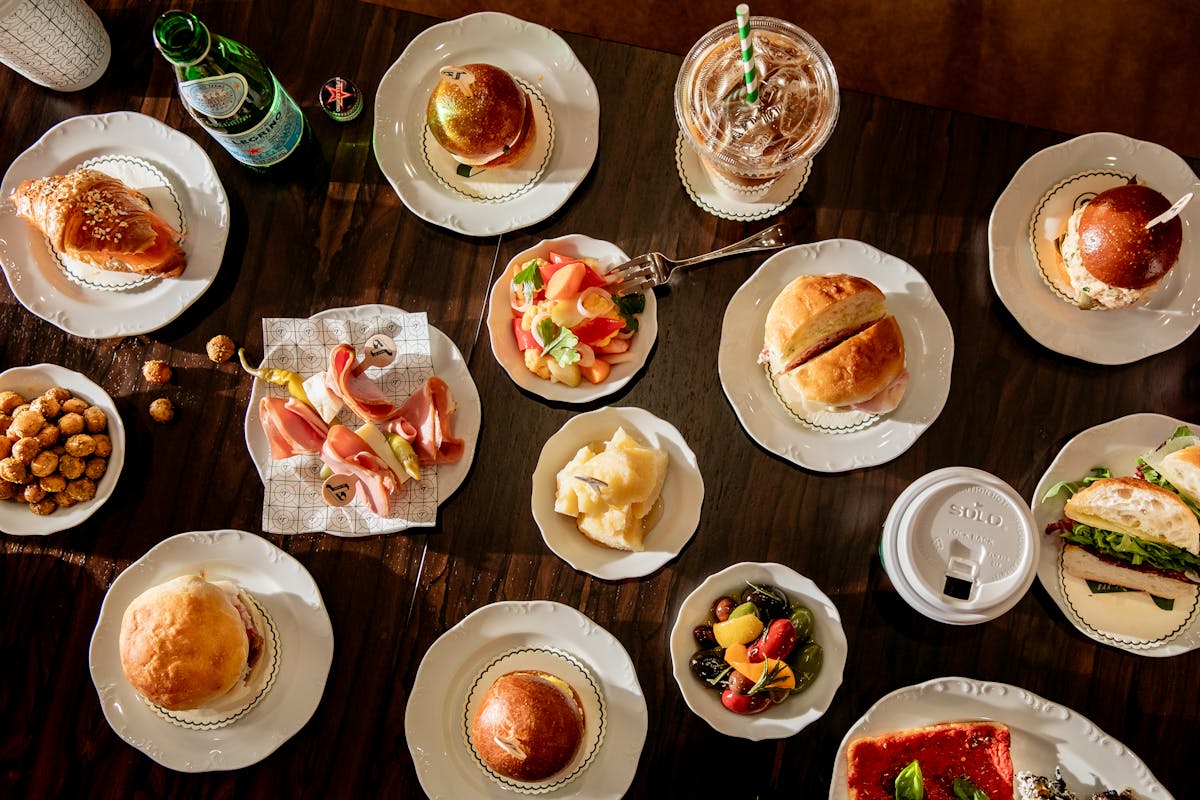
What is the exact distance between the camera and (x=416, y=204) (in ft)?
7.03

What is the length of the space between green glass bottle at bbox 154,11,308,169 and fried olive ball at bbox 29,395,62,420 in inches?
29.2

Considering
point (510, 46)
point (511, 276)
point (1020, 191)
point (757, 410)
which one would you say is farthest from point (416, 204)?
point (1020, 191)

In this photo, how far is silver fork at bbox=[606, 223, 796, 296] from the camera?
2.08m

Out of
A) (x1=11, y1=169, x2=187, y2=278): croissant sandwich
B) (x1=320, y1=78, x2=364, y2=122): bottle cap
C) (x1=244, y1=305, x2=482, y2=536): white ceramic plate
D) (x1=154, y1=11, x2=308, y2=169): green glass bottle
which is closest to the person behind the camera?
(x1=154, y1=11, x2=308, y2=169): green glass bottle

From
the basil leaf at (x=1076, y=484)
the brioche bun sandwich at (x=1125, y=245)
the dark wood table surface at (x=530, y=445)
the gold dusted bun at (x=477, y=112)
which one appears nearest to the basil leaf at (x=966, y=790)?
the dark wood table surface at (x=530, y=445)

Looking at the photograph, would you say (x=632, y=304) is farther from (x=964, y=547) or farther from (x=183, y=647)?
(x=183, y=647)

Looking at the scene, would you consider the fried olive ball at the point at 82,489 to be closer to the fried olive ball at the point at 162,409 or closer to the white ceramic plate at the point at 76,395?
the white ceramic plate at the point at 76,395

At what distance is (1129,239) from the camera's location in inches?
75.9

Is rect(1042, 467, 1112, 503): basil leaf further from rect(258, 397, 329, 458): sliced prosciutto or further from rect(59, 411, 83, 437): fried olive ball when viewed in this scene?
rect(59, 411, 83, 437): fried olive ball

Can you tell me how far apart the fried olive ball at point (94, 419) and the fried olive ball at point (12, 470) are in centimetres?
16

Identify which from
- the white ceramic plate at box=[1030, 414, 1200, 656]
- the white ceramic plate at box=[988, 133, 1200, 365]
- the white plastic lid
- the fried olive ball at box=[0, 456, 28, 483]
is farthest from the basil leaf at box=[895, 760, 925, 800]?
the fried olive ball at box=[0, 456, 28, 483]

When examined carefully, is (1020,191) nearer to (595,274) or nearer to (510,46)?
(595,274)

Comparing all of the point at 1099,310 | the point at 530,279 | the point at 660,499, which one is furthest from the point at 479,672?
the point at 1099,310

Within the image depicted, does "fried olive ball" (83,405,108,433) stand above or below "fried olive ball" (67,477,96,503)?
above
